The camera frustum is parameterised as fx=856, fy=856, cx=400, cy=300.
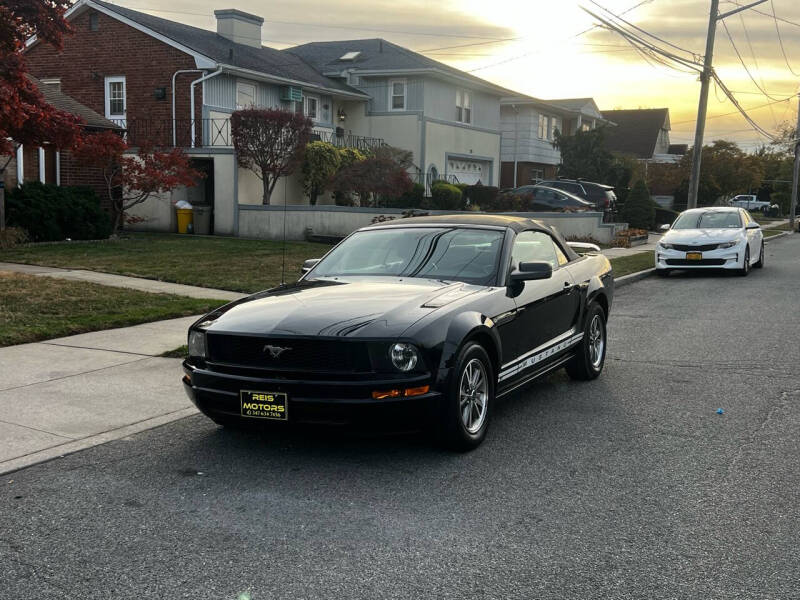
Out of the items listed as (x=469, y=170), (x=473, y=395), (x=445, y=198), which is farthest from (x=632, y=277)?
(x=469, y=170)

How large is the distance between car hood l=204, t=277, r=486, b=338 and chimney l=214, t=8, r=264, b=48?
30.4 meters

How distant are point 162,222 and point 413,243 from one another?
68.9 ft

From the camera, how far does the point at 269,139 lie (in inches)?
1005

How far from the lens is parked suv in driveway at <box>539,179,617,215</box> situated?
1303 inches

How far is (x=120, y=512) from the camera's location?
14.8 feet

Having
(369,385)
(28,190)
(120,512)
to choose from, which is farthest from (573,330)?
(28,190)

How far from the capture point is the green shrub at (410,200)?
26.5m

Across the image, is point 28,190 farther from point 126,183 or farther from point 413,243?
point 413,243

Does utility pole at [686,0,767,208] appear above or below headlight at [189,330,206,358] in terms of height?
above

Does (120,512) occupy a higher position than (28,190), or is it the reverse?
(28,190)

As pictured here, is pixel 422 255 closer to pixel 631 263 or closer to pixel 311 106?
pixel 631 263

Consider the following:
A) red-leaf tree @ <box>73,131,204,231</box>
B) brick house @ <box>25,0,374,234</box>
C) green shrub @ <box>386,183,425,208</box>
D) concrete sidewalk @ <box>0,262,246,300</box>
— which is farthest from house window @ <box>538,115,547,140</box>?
concrete sidewalk @ <box>0,262,246,300</box>

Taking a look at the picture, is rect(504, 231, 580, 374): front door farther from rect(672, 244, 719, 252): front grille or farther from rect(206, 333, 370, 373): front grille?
rect(672, 244, 719, 252): front grille

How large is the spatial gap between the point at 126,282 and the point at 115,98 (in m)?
19.4
